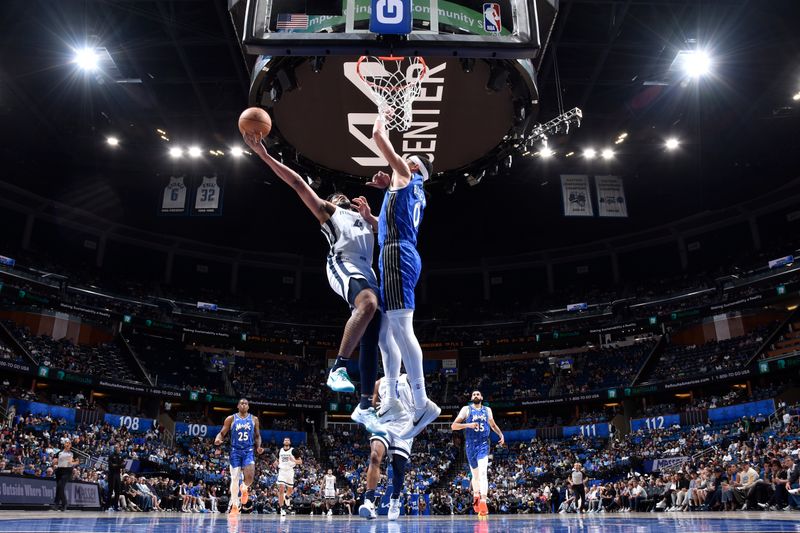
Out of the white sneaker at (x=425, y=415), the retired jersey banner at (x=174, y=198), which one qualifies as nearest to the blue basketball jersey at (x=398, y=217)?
the white sneaker at (x=425, y=415)

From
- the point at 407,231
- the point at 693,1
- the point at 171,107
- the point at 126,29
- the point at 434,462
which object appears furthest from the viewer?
the point at 434,462

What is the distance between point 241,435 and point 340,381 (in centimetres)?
578

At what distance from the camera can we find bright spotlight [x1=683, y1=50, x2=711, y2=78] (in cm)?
2012

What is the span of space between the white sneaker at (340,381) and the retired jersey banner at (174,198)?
22.9 metres

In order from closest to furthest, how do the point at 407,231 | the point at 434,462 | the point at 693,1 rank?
1. the point at 407,231
2. the point at 693,1
3. the point at 434,462

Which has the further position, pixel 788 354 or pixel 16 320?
pixel 16 320

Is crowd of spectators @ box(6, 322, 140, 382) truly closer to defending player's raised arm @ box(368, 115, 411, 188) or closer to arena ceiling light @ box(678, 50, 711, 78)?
defending player's raised arm @ box(368, 115, 411, 188)

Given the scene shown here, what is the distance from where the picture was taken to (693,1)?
18156mm

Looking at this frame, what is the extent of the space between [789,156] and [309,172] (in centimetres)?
2528

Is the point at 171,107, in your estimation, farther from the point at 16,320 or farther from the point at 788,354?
the point at 788,354

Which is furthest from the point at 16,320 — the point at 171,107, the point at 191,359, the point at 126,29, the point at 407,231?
the point at 407,231

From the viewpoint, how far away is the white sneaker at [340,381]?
491 centimetres

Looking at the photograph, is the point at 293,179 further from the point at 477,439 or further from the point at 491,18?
the point at 477,439

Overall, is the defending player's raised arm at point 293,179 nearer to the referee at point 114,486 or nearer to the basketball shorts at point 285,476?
the basketball shorts at point 285,476
